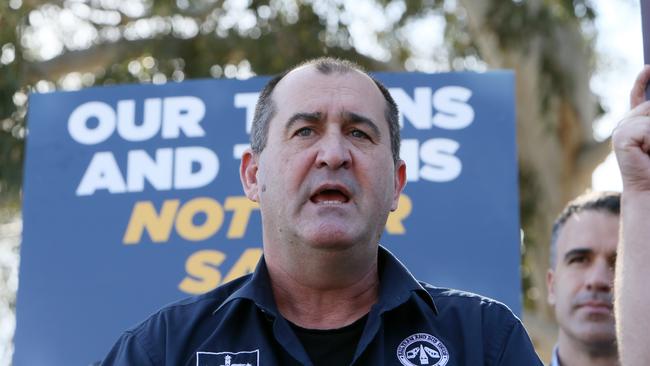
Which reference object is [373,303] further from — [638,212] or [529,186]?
[529,186]

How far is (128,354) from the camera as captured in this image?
2.74m

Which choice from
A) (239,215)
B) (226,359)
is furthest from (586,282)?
(226,359)

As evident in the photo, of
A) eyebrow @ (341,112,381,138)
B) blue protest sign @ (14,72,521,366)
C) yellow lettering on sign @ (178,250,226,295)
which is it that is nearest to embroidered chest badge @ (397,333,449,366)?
eyebrow @ (341,112,381,138)

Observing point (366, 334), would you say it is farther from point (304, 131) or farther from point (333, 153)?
point (304, 131)

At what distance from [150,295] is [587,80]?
7326 millimetres

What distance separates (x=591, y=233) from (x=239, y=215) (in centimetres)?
142

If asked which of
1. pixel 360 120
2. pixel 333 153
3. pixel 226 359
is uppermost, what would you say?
pixel 360 120

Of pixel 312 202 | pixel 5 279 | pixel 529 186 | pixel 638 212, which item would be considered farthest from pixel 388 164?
pixel 5 279

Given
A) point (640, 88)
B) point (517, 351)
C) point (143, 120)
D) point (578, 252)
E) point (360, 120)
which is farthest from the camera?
point (143, 120)

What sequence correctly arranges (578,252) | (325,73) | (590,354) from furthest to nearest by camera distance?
(578,252)
(590,354)
(325,73)

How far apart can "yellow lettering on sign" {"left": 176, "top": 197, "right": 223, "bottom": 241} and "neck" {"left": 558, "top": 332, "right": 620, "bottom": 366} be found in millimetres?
1461

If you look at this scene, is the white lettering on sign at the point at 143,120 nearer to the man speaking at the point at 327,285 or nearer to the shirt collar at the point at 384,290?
the man speaking at the point at 327,285

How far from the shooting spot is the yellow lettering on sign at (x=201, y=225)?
4734 millimetres

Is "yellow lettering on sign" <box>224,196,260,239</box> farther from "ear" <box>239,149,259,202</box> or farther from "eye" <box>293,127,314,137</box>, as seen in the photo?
"eye" <box>293,127,314,137</box>
